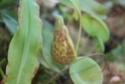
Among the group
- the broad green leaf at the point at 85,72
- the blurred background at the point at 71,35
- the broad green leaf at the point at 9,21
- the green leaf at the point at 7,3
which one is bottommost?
the blurred background at the point at 71,35

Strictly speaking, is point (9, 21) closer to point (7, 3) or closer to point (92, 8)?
point (7, 3)

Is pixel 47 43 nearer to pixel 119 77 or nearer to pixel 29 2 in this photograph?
pixel 29 2

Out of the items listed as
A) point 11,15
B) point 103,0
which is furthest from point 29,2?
point 103,0

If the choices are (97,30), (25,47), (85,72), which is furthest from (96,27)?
(25,47)

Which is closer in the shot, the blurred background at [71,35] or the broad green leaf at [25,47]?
the broad green leaf at [25,47]

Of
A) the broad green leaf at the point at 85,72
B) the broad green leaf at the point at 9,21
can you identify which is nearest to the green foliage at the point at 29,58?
the broad green leaf at the point at 85,72

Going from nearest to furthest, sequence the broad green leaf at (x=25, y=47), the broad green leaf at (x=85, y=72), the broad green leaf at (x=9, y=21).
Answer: the broad green leaf at (x=25, y=47) → the broad green leaf at (x=85, y=72) → the broad green leaf at (x=9, y=21)

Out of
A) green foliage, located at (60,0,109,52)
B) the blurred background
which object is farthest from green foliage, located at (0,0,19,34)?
green foliage, located at (60,0,109,52)

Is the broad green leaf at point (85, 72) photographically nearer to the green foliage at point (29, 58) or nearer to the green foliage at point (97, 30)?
the green foliage at point (29, 58)
